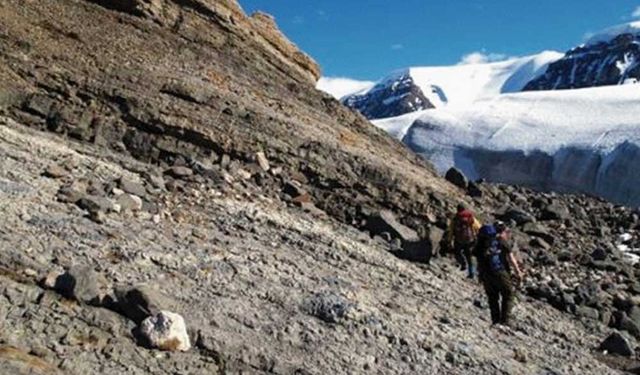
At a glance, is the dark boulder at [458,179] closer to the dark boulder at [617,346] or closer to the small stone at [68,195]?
the dark boulder at [617,346]

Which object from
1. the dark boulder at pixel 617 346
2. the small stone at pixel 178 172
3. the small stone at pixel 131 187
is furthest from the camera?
the small stone at pixel 178 172

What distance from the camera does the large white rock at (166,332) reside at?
605 centimetres

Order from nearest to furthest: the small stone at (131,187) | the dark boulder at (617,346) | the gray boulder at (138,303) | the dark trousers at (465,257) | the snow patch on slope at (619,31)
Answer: the gray boulder at (138,303) < the small stone at (131,187) < the dark boulder at (617,346) < the dark trousers at (465,257) < the snow patch on slope at (619,31)

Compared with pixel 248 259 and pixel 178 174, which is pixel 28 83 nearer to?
pixel 178 174

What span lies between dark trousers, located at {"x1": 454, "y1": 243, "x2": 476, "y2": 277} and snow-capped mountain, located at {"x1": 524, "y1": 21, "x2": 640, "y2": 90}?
13263cm

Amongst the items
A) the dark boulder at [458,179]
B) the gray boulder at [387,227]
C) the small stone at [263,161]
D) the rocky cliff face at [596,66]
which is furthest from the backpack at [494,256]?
the rocky cliff face at [596,66]

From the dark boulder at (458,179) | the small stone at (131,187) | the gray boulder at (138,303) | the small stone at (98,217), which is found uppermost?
the dark boulder at (458,179)

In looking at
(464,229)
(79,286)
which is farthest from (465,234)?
(79,286)

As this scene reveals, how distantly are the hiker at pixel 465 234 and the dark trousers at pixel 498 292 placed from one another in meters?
2.81

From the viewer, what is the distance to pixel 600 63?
15300 centimetres

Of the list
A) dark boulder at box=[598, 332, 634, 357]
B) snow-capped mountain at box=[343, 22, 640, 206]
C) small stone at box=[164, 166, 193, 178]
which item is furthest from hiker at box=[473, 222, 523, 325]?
snow-capped mountain at box=[343, 22, 640, 206]

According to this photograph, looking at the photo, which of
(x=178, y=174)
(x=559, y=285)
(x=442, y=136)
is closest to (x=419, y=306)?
(x=178, y=174)

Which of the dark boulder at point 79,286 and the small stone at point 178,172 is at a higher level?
the small stone at point 178,172

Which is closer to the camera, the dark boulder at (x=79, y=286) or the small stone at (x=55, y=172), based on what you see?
the dark boulder at (x=79, y=286)
